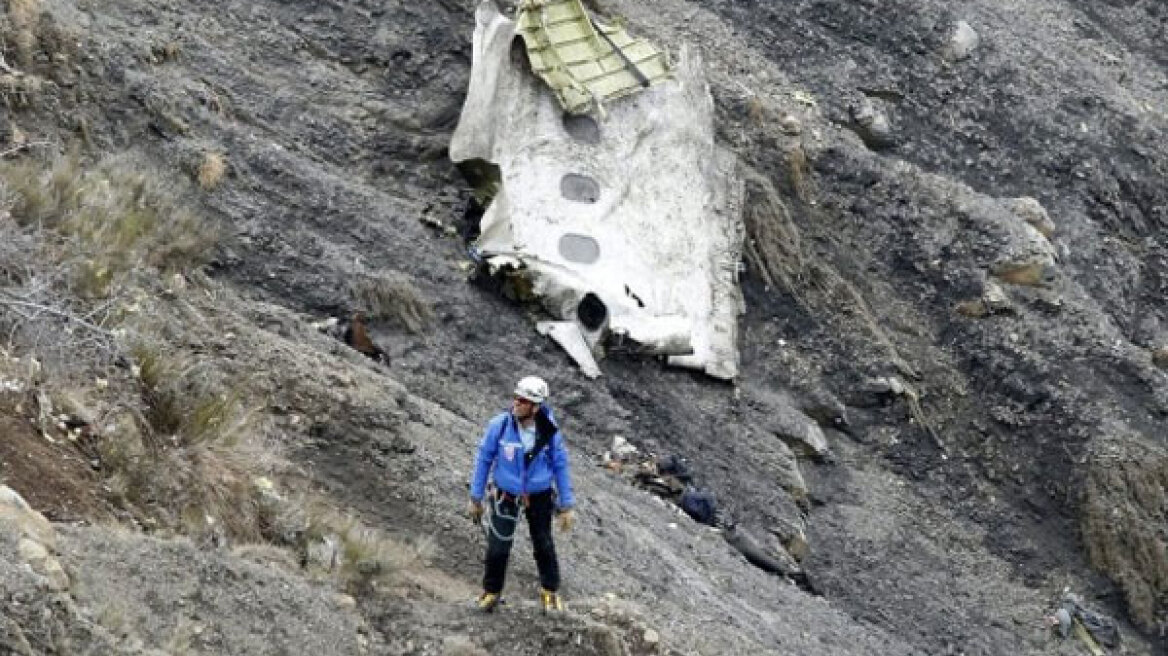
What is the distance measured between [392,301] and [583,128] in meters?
3.08

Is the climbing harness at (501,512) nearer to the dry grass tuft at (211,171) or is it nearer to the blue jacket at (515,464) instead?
the blue jacket at (515,464)

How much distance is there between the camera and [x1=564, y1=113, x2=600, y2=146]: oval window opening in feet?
42.1

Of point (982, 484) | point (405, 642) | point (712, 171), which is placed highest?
point (405, 642)

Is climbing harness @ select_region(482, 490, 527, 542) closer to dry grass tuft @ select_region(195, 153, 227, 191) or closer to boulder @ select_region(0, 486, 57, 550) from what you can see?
boulder @ select_region(0, 486, 57, 550)

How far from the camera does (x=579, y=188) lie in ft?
40.8

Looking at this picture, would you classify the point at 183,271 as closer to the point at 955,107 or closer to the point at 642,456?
the point at 642,456

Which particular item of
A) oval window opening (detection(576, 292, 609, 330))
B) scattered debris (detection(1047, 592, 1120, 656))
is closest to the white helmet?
oval window opening (detection(576, 292, 609, 330))

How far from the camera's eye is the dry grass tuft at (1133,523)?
12.6m

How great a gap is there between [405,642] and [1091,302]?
33.5ft

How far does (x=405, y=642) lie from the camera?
628 cm

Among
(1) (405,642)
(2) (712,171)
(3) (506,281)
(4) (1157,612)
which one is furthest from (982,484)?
(1) (405,642)

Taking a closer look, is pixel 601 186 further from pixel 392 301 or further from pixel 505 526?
pixel 505 526

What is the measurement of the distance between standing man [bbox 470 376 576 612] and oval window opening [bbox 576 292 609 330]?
15.9ft

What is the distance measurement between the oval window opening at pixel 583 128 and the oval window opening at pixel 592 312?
6.08 feet
